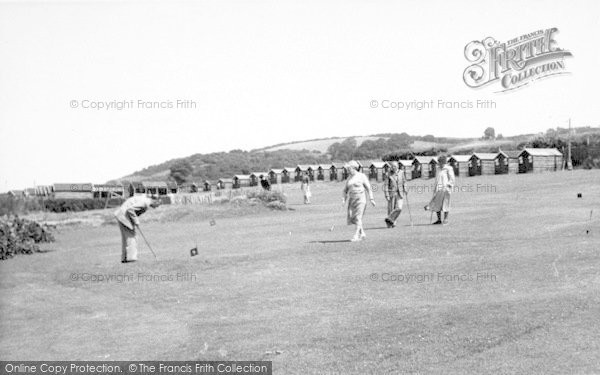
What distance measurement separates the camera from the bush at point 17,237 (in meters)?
20.7

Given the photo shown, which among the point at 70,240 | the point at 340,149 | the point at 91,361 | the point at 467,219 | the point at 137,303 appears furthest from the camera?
the point at 340,149

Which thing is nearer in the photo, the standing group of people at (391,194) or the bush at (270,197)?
the standing group of people at (391,194)

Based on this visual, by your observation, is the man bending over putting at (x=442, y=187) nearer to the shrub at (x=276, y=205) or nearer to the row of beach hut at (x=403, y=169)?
the shrub at (x=276, y=205)

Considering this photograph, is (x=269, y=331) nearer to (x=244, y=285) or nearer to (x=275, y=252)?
(x=244, y=285)

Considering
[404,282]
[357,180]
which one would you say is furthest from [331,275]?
[357,180]

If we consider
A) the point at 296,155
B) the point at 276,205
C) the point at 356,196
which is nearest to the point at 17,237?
the point at 356,196

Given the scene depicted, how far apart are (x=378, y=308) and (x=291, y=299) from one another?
5.75 ft

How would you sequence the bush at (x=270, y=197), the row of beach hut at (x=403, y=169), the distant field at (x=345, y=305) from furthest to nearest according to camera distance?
the row of beach hut at (x=403, y=169) → the bush at (x=270, y=197) → the distant field at (x=345, y=305)

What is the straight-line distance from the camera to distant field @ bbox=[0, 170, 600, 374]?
7699 mm

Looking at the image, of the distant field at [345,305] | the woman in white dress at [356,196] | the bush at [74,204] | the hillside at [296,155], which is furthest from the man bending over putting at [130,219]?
the hillside at [296,155]

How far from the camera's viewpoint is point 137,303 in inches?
468

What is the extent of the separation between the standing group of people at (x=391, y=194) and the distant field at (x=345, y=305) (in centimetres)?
93

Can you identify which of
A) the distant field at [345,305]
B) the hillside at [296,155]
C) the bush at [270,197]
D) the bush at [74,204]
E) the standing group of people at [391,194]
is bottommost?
the bush at [74,204]

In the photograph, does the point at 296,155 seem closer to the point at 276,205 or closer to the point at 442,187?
the point at 276,205
